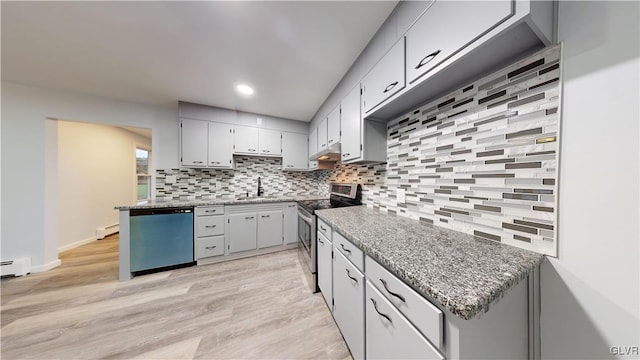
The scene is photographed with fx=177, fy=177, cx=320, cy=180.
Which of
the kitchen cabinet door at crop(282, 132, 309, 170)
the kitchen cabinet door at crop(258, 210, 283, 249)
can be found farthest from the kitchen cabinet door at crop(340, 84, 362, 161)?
the kitchen cabinet door at crop(258, 210, 283, 249)

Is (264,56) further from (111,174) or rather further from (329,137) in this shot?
(111,174)

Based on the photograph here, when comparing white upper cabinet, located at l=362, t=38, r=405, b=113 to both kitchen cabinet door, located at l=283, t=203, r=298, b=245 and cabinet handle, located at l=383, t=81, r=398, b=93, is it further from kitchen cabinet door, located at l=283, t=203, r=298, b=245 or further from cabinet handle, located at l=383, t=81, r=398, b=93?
kitchen cabinet door, located at l=283, t=203, r=298, b=245

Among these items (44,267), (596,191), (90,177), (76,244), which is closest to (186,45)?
(596,191)

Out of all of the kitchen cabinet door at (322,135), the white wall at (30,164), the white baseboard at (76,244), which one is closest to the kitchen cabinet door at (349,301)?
the kitchen cabinet door at (322,135)

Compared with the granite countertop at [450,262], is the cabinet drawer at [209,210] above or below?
below

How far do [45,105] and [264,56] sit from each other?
2.94 m

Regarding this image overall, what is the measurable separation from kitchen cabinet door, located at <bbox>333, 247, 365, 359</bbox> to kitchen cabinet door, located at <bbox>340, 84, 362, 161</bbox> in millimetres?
878

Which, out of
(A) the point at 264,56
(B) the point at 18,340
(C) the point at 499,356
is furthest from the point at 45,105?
(C) the point at 499,356

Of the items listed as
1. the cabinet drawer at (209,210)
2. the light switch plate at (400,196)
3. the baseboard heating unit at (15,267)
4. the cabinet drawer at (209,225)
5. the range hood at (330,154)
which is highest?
the range hood at (330,154)

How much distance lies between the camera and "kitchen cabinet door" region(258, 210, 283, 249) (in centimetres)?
258

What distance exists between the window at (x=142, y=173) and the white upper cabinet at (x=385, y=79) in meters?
5.10

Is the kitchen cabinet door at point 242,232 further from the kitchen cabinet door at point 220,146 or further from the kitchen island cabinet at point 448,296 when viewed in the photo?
the kitchen island cabinet at point 448,296

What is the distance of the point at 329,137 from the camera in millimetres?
2158

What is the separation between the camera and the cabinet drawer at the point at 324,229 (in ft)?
4.62
